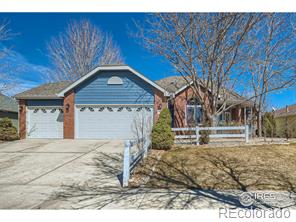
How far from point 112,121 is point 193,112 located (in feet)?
19.3

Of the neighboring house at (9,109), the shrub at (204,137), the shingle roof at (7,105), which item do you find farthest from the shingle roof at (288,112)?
the shingle roof at (7,105)

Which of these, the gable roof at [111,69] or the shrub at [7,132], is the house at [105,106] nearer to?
the gable roof at [111,69]

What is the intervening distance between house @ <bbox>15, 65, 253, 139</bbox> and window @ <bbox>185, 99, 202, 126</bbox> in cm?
139

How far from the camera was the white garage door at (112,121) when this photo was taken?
14.5 m

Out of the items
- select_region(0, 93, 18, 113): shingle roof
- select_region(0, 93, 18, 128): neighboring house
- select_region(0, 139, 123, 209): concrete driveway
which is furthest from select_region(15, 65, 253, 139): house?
select_region(0, 93, 18, 113): shingle roof

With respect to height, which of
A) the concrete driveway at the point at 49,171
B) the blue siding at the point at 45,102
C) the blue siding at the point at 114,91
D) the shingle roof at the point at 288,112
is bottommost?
the concrete driveway at the point at 49,171

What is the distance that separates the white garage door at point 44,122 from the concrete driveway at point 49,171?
13.3 feet

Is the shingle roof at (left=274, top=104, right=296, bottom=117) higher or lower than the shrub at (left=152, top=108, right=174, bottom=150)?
higher

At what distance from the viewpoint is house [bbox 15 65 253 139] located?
1448 cm

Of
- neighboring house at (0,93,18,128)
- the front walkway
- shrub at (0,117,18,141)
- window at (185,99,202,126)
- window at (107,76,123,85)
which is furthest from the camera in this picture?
neighboring house at (0,93,18,128)

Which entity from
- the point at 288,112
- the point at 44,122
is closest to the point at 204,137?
the point at 44,122

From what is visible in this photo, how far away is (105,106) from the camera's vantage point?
48.7 feet

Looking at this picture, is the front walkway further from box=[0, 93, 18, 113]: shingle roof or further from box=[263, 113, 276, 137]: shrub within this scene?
box=[0, 93, 18, 113]: shingle roof

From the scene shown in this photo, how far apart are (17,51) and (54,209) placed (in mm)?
18172
